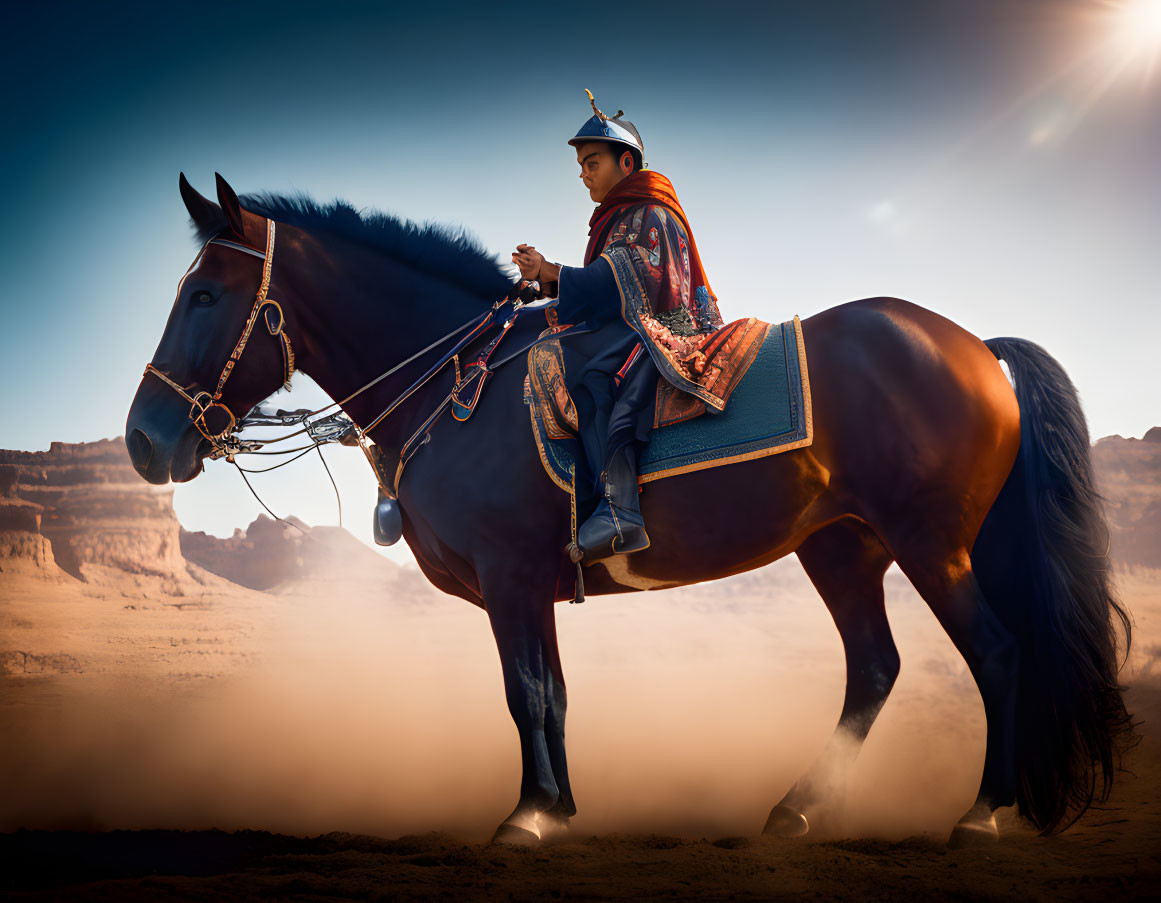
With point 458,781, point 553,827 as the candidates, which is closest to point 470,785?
point 458,781

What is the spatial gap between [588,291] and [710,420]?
0.85 meters

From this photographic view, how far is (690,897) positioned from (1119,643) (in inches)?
97.6

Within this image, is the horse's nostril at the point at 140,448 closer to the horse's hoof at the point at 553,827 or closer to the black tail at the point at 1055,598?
the horse's hoof at the point at 553,827

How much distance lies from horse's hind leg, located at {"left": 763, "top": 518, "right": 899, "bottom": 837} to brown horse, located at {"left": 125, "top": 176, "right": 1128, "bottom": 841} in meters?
0.02

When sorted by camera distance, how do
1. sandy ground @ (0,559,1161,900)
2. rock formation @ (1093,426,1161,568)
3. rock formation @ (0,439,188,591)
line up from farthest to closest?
rock formation @ (0,439,188,591), rock formation @ (1093,426,1161,568), sandy ground @ (0,559,1161,900)

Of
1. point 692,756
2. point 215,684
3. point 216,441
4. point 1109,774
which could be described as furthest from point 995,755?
point 215,684

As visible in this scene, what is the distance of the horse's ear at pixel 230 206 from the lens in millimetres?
3550

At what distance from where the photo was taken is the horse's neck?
379cm

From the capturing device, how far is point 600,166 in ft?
13.1

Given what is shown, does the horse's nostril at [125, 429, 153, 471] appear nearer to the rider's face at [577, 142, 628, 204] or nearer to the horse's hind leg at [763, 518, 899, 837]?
the rider's face at [577, 142, 628, 204]

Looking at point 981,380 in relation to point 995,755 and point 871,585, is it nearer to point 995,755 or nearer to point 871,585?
point 871,585

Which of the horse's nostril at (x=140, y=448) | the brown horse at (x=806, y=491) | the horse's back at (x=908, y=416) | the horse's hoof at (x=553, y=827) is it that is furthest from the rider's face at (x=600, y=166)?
the horse's hoof at (x=553, y=827)

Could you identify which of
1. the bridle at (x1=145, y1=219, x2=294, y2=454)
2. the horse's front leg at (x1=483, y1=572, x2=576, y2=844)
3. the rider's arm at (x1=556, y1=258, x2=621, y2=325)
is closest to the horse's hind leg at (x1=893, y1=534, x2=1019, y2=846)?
the horse's front leg at (x1=483, y1=572, x2=576, y2=844)

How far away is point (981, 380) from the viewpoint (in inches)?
132
